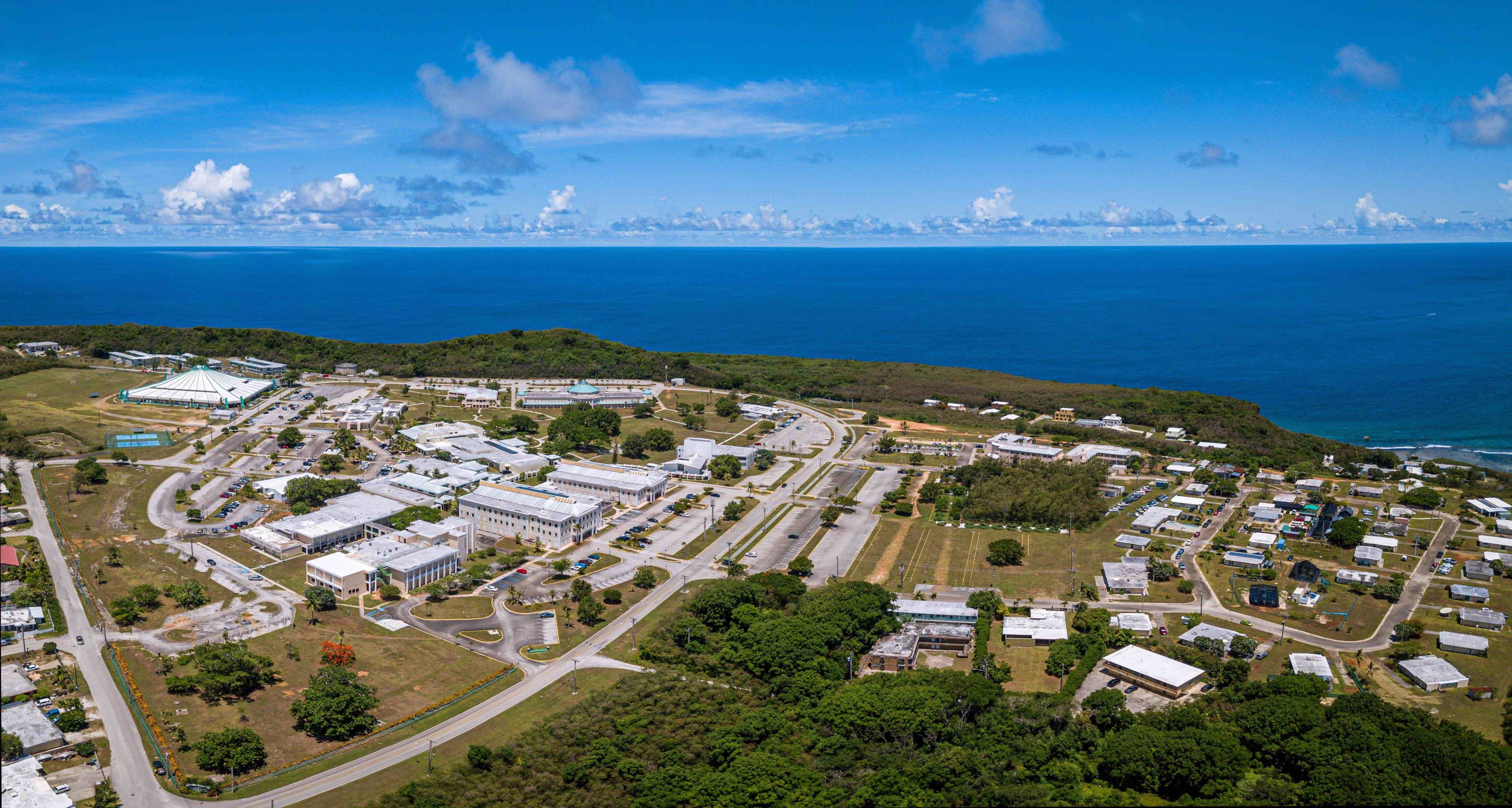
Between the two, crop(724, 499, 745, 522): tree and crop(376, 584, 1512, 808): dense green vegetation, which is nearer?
crop(376, 584, 1512, 808): dense green vegetation

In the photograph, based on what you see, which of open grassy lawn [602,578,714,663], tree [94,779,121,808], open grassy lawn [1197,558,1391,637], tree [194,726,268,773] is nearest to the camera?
tree [94,779,121,808]

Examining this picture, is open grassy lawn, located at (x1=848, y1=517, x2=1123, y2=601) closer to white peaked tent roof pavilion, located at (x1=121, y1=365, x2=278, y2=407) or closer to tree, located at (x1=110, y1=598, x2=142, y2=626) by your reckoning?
tree, located at (x1=110, y1=598, x2=142, y2=626)

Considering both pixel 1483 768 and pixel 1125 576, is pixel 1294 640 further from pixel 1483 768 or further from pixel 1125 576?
pixel 1483 768

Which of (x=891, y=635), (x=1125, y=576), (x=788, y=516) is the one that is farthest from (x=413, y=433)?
(x=1125, y=576)

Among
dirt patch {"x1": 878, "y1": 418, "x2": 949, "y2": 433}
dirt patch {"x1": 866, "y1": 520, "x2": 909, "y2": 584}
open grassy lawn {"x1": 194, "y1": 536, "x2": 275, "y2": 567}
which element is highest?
dirt patch {"x1": 878, "y1": 418, "x2": 949, "y2": 433}

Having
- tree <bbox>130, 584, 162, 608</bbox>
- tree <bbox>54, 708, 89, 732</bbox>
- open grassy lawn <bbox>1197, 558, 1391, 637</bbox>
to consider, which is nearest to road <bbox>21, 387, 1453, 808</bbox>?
open grassy lawn <bbox>1197, 558, 1391, 637</bbox>

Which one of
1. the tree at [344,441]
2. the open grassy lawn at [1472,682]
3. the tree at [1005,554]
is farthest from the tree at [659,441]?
the open grassy lawn at [1472,682]

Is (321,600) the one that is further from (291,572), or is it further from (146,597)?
(146,597)
